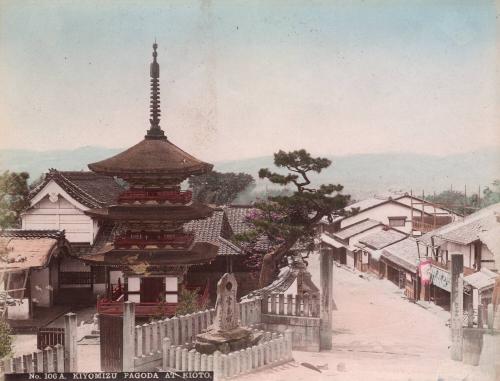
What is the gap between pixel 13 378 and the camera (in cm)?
1011

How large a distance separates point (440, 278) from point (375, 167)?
5.83 m

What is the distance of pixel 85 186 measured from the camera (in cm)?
1570

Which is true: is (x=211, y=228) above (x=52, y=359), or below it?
above

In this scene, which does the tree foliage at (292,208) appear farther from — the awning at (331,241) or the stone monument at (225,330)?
the awning at (331,241)

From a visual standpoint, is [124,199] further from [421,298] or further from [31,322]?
[421,298]

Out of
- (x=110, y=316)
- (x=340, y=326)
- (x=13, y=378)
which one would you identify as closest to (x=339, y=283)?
(x=340, y=326)

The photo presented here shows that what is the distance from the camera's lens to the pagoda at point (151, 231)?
13.1 m

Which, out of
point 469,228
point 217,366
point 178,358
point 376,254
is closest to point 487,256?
point 469,228

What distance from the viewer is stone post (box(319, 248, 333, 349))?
42.1ft

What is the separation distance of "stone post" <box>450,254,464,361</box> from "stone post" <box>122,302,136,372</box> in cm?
623

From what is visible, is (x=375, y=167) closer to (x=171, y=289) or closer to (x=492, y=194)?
(x=492, y=194)

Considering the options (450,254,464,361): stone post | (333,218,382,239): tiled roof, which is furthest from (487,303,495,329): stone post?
(333,218,382,239): tiled roof

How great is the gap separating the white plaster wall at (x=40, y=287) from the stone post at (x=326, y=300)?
22.9ft

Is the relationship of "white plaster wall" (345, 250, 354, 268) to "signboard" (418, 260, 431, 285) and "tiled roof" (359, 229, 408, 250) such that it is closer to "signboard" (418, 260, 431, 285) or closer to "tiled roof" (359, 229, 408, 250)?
"tiled roof" (359, 229, 408, 250)
